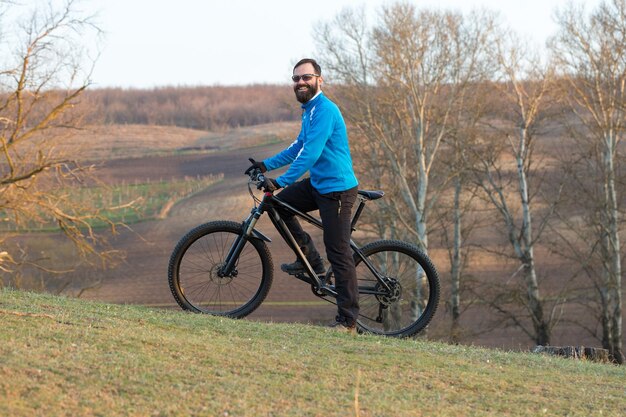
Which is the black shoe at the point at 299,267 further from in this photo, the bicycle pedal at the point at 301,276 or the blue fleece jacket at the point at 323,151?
the blue fleece jacket at the point at 323,151

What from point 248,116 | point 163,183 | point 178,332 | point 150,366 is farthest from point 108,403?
point 248,116

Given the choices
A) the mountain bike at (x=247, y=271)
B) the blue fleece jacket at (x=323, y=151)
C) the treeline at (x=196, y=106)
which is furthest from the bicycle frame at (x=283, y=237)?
the treeline at (x=196, y=106)

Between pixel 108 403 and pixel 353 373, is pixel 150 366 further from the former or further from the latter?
pixel 353 373

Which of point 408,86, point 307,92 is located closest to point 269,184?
point 307,92

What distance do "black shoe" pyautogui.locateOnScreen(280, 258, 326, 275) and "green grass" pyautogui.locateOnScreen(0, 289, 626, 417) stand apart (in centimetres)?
52

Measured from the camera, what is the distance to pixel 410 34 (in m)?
40.8

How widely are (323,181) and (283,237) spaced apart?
81 centimetres

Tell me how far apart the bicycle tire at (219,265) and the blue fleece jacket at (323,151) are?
3.14ft

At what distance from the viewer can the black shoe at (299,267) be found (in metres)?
9.20

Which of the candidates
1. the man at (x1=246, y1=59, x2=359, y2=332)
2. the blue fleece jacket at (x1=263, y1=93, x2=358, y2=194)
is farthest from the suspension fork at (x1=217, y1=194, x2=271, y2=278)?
the blue fleece jacket at (x1=263, y1=93, x2=358, y2=194)

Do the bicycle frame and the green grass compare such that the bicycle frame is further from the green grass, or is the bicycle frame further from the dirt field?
the dirt field

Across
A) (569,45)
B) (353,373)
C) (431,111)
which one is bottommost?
(353,373)

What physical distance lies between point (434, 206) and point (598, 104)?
8.06 meters

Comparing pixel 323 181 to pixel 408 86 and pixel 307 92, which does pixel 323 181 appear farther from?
pixel 408 86
